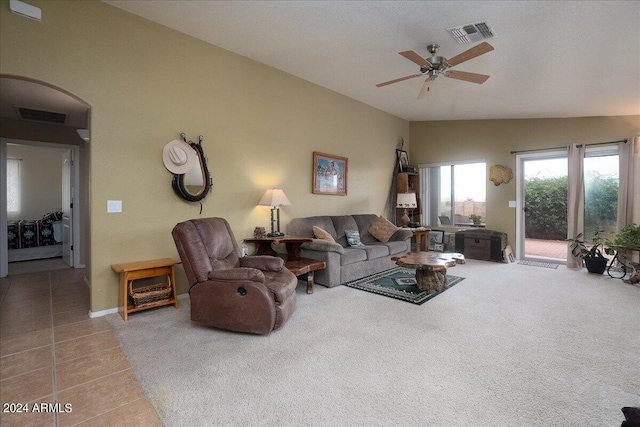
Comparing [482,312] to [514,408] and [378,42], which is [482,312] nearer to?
[514,408]

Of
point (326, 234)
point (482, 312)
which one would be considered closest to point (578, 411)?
point (482, 312)

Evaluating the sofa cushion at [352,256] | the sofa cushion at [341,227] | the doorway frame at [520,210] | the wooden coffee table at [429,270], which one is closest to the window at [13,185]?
the sofa cushion at [341,227]

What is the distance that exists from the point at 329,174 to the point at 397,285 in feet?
7.78

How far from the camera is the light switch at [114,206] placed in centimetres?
307

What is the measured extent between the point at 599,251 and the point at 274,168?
5.59 meters

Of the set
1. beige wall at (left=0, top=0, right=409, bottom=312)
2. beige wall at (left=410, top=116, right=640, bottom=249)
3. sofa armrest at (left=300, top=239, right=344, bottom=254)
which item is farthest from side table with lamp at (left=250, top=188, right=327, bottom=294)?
beige wall at (left=410, top=116, right=640, bottom=249)

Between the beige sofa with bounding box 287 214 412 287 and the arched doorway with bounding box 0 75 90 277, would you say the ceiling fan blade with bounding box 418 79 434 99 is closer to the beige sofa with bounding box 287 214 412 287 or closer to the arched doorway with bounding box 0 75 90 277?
the beige sofa with bounding box 287 214 412 287

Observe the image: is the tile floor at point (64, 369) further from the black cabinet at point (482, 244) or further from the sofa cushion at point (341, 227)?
the black cabinet at point (482, 244)

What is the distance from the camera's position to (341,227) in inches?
202

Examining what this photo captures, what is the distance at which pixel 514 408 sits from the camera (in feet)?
5.44

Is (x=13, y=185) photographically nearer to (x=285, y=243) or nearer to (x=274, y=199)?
(x=274, y=199)

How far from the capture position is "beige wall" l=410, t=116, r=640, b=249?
16.7 feet

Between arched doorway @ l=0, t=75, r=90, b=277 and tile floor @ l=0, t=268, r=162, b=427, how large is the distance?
1.52 m

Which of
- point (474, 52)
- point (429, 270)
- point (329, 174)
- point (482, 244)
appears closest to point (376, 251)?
point (429, 270)
